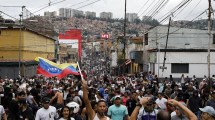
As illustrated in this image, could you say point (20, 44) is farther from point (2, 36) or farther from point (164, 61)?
point (164, 61)

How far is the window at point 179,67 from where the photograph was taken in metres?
48.1

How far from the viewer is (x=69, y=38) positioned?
10600 centimetres

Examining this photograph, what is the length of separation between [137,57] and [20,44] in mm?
23668

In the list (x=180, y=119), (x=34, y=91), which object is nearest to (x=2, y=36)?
(x=34, y=91)

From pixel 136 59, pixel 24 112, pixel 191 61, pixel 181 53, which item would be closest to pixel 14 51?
pixel 181 53

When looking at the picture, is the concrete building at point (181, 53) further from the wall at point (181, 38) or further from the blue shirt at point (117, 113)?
the blue shirt at point (117, 113)

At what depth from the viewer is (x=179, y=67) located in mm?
48250

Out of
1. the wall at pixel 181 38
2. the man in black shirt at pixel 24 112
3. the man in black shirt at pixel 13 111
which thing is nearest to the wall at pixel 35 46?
the wall at pixel 181 38

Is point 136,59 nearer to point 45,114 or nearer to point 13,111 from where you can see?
point 13,111

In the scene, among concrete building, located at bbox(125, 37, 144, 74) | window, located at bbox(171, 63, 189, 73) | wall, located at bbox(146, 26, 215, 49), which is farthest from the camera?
concrete building, located at bbox(125, 37, 144, 74)

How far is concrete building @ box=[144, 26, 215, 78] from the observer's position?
4797cm

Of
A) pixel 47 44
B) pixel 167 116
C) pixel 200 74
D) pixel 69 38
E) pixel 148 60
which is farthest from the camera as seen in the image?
pixel 69 38

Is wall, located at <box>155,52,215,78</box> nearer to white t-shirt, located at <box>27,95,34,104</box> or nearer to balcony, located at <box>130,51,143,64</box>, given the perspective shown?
balcony, located at <box>130,51,143,64</box>

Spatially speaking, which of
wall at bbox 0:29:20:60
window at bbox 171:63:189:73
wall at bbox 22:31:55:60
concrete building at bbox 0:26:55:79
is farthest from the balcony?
wall at bbox 0:29:20:60
